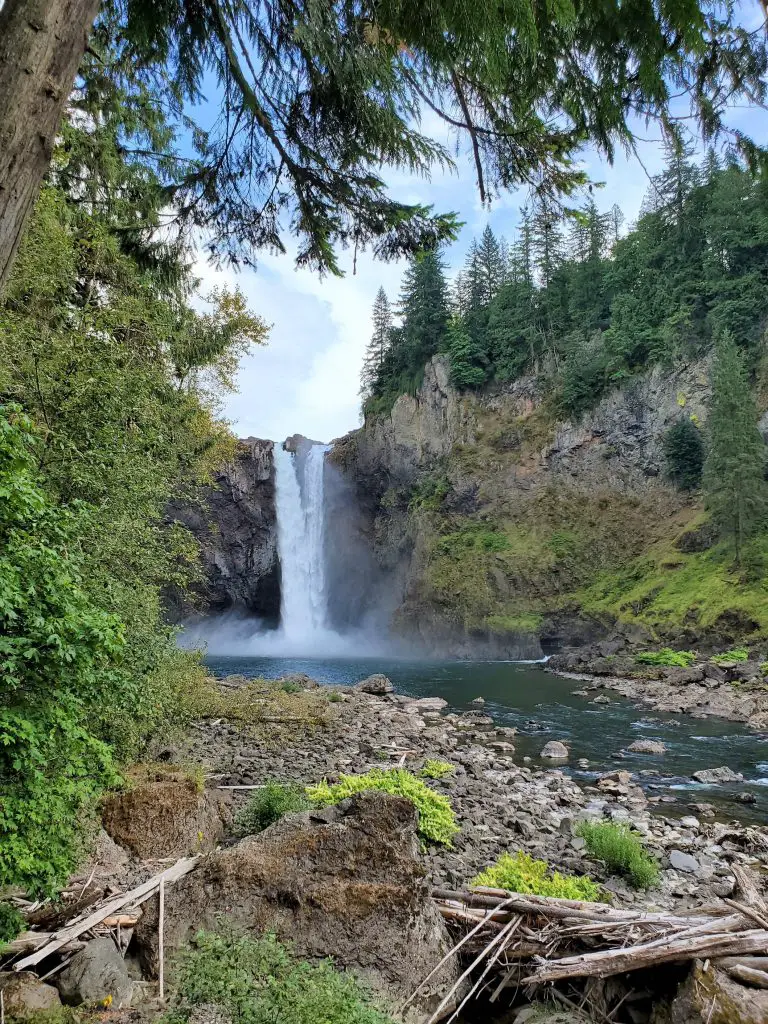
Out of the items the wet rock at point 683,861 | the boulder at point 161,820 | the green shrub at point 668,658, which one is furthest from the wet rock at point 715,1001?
the green shrub at point 668,658

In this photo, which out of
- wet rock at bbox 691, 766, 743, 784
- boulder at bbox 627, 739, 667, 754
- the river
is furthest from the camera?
boulder at bbox 627, 739, 667, 754

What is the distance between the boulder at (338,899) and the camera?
3.43 metres

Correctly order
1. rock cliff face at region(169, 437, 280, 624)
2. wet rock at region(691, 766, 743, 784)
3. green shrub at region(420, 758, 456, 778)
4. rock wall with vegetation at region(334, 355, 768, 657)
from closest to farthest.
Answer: green shrub at region(420, 758, 456, 778) → wet rock at region(691, 766, 743, 784) → rock wall with vegetation at region(334, 355, 768, 657) → rock cliff face at region(169, 437, 280, 624)

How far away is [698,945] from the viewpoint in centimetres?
272

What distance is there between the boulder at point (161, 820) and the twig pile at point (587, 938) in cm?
290

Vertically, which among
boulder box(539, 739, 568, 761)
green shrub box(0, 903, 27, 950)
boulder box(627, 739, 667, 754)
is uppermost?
green shrub box(0, 903, 27, 950)

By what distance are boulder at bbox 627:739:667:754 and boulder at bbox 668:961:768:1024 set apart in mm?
11416

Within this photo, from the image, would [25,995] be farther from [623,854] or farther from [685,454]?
[685,454]

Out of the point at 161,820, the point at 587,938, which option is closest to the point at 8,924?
the point at 161,820

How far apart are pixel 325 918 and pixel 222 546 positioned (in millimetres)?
47383

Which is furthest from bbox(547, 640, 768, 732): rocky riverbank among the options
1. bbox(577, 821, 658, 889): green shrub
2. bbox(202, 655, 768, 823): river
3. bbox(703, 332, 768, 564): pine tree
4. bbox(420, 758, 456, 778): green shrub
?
bbox(577, 821, 658, 889): green shrub

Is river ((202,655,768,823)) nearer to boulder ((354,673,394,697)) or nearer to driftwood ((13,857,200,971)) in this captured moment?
boulder ((354,673,394,697))

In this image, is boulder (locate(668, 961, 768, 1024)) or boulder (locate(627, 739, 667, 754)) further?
boulder (locate(627, 739, 667, 754))

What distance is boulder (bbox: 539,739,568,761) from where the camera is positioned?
1202 centimetres
